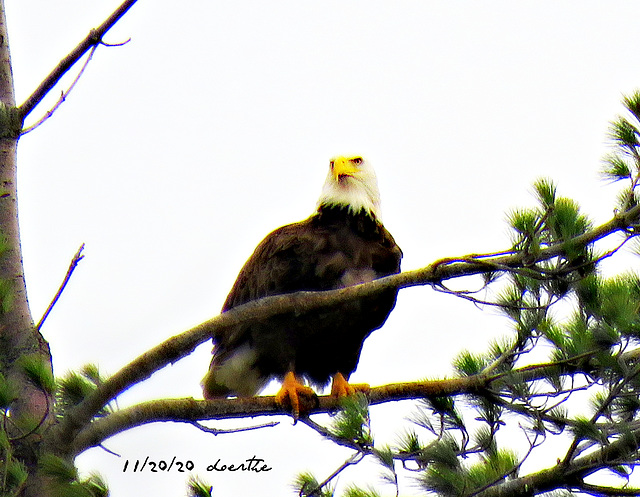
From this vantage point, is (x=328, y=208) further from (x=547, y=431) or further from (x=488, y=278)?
(x=547, y=431)

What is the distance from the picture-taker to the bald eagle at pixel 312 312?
4.37 meters

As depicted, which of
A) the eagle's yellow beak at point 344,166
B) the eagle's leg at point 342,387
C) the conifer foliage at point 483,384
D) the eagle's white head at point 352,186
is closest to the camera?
the conifer foliage at point 483,384

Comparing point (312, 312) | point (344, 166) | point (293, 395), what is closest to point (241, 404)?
point (293, 395)

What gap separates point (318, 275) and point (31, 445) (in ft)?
5.44

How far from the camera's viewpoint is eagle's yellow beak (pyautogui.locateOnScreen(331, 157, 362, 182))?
16.2 ft

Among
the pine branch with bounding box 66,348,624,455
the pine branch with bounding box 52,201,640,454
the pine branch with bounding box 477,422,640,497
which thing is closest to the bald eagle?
the pine branch with bounding box 66,348,624,455

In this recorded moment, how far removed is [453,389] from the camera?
11.8 ft

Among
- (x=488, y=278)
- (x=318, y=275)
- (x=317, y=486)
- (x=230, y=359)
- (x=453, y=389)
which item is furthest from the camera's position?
(x=230, y=359)

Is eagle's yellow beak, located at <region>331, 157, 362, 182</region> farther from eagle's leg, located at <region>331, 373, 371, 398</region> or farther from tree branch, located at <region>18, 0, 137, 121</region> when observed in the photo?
tree branch, located at <region>18, 0, 137, 121</region>

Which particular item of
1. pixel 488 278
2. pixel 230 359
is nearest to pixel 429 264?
pixel 488 278

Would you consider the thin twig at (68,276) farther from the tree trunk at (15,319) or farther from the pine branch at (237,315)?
the pine branch at (237,315)

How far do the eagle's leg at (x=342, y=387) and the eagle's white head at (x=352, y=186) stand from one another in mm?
871

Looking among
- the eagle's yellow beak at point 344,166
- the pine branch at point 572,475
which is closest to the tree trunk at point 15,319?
the pine branch at point 572,475

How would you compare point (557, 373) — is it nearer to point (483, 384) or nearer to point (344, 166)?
point (483, 384)
